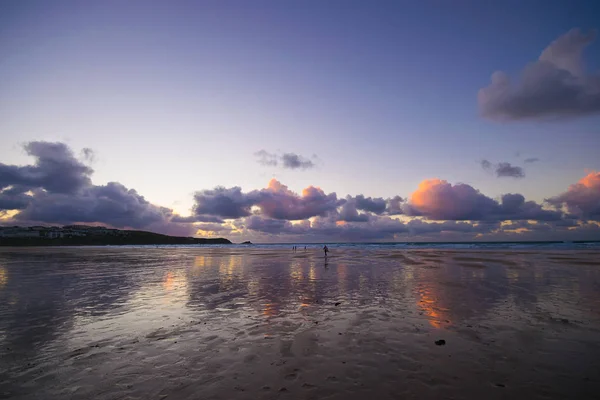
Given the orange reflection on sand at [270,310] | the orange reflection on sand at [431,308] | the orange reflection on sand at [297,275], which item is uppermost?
the orange reflection on sand at [270,310]

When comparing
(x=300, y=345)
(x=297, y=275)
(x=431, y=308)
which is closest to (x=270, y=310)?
(x=300, y=345)

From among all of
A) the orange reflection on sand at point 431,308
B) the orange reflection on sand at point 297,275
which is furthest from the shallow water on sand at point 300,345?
the orange reflection on sand at point 297,275

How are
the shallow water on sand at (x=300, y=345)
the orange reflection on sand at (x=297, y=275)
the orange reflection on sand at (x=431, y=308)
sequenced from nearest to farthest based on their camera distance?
the shallow water on sand at (x=300, y=345)
the orange reflection on sand at (x=431, y=308)
the orange reflection on sand at (x=297, y=275)

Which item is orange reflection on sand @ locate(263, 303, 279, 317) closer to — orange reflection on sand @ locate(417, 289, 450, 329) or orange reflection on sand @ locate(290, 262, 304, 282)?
orange reflection on sand @ locate(417, 289, 450, 329)

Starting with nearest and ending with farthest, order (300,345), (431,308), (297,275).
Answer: (300,345) → (431,308) → (297,275)

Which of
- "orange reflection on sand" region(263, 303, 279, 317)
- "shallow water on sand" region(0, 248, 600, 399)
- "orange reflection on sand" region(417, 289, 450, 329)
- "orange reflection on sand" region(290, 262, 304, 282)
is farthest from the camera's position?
"orange reflection on sand" region(290, 262, 304, 282)

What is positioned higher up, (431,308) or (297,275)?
(431,308)

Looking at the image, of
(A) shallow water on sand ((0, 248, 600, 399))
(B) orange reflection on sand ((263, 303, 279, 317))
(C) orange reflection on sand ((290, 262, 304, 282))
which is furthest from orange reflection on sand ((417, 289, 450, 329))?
(C) orange reflection on sand ((290, 262, 304, 282))

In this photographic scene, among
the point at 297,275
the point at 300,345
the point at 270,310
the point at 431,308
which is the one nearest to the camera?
the point at 300,345

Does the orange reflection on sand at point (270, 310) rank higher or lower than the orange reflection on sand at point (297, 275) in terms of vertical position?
higher

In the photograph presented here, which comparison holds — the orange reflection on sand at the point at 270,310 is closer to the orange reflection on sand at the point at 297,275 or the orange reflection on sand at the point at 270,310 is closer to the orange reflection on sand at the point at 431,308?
the orange reflection on sand at the point at 431,308

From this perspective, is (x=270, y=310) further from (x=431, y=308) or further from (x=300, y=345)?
(x=431, y=308)

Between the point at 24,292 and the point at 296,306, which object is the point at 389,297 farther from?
the point at 24,292

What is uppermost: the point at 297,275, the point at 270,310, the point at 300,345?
the point at 300,345
